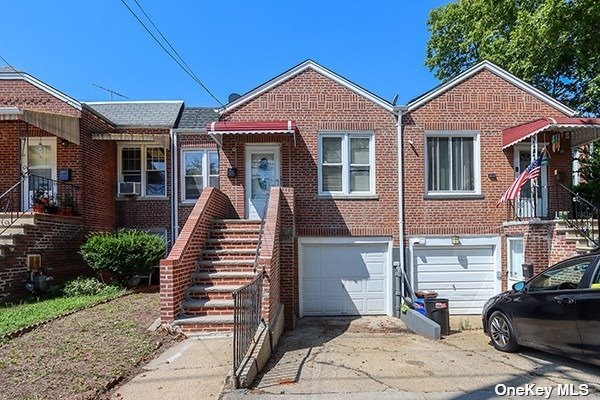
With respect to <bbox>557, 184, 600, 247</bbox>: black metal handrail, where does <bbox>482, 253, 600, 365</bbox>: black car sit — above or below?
below

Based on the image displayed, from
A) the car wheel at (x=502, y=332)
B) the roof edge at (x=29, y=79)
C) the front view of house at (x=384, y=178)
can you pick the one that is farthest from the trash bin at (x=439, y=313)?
the roof edge at (x=29, y=79)

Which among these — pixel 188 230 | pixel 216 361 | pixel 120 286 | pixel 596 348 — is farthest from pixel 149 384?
pixel 120 286

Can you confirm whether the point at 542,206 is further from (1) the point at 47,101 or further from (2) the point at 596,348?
(1) the point at 47,101

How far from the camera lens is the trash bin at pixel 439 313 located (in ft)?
30.3

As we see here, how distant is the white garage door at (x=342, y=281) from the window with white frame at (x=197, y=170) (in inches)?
174

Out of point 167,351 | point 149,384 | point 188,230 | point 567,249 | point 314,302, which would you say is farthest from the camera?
point 314,302

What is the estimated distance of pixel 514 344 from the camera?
6586mm

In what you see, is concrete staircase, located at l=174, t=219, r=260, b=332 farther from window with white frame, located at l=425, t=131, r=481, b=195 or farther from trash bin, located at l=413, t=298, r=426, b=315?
window with white frame, located at l=425, t=131, r=481, b=195

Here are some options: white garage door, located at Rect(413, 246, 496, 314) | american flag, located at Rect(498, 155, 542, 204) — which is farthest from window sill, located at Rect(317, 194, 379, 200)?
american flag, located at Rect(498, 155, 542, 204)

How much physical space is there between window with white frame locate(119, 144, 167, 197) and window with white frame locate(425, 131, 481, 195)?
27.3ft

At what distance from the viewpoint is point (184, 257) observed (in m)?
7.60

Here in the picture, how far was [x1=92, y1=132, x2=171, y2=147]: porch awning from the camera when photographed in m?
12.6

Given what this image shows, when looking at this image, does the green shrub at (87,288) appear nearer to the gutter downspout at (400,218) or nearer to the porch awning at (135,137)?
the porch awning at (135,137)

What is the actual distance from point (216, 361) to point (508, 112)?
1000 cm
